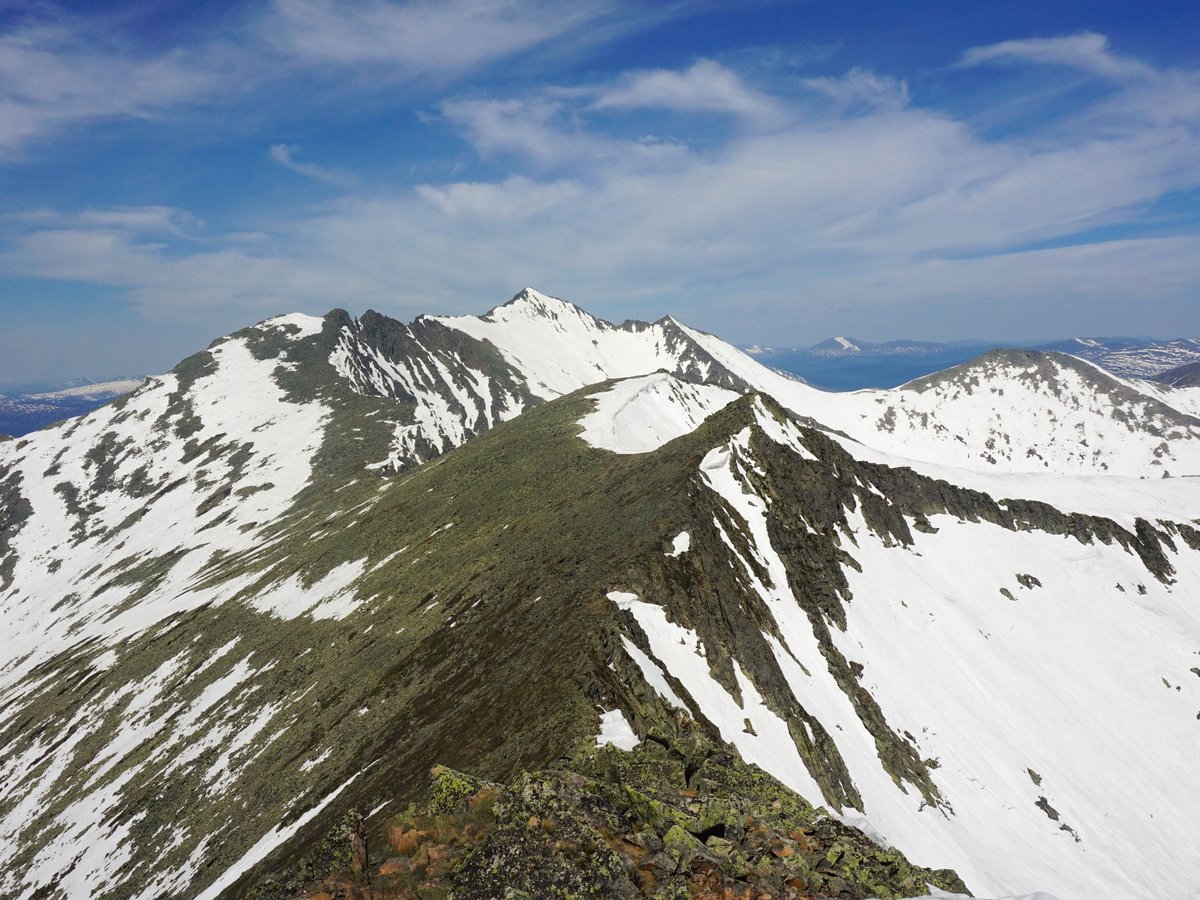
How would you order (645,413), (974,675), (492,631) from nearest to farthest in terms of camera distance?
1. (492,631)
2. (974,675)
3. (645,413)

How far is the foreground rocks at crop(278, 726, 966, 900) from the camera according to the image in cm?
1046

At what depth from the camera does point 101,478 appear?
5910 inches

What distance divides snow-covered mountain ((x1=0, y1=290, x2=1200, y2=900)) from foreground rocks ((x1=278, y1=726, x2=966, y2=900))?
1220mm

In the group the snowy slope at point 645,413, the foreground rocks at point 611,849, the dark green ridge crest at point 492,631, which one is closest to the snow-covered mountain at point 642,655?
the dark green ridge crest at point 492,631

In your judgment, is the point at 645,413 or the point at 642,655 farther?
the point at 645,413

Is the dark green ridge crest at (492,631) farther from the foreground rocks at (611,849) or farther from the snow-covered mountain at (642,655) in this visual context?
the foreground rocks at (611,849)

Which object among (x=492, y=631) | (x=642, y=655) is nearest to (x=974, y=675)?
(x=642, y=655)

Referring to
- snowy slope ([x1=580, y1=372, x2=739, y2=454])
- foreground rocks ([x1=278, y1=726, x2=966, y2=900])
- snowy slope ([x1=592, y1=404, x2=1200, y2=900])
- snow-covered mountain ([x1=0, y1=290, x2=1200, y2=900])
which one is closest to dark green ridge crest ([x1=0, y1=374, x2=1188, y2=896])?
snow-covered mountain ([x1=0, y1=290, x2=1200, y2=900])

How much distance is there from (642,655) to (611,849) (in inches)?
712

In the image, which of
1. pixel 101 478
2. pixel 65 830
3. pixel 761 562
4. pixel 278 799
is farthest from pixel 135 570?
pixel 761 562

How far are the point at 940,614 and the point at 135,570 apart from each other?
12164 cm

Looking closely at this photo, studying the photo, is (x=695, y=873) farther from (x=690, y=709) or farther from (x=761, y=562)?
(x=761, y=562)

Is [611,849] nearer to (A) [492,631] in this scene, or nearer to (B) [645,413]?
(A) [492,631]

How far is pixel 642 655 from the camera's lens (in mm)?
28859
